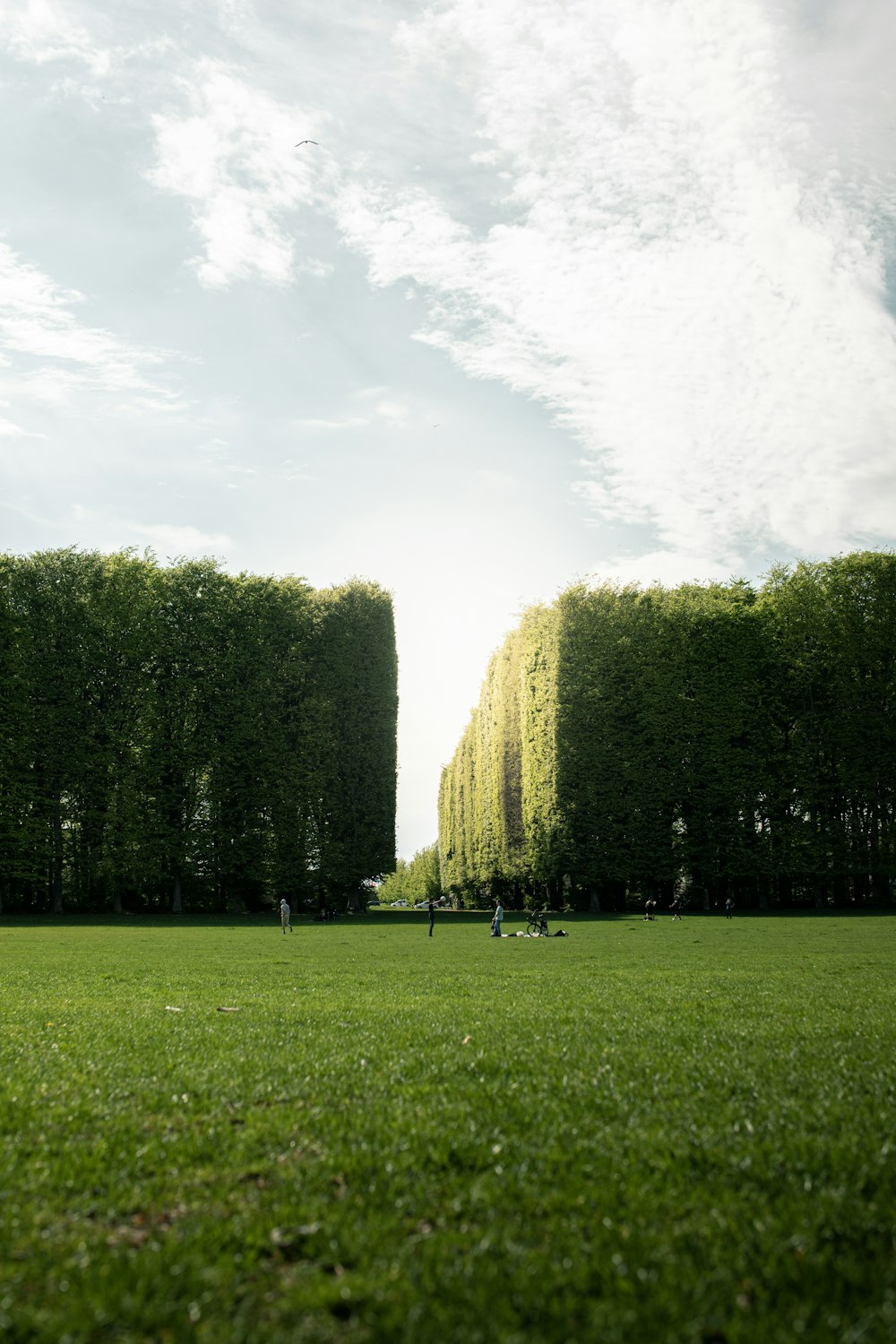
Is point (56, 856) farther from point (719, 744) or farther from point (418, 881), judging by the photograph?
point (418, 881)

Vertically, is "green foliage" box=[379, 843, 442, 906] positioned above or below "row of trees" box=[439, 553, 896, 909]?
below

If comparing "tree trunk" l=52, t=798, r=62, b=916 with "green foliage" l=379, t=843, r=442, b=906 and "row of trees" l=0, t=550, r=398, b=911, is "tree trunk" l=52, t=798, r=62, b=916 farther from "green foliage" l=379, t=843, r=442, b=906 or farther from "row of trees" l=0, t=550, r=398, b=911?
"green foliage" l=379, t=843, r=442, b=906

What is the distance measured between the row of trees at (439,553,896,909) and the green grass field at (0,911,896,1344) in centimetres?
4063

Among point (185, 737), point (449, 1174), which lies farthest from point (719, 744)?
point (449, 1174)

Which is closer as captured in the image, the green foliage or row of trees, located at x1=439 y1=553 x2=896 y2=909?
row of trees, located at x1=439 y1=553 x2=896 y2=909

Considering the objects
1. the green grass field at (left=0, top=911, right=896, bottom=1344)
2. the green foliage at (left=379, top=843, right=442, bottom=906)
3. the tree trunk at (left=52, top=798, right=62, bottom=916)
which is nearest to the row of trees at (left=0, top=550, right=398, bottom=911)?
the tree trunk at (left=52, top=798, right=62, bottom=916)

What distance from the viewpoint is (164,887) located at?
5275 centimetres

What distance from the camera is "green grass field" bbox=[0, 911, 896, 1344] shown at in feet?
12.6

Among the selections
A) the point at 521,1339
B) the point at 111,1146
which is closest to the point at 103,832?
the point at 111,1146

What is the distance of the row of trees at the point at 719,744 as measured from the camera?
52.5 m

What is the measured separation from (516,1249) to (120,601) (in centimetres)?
5055

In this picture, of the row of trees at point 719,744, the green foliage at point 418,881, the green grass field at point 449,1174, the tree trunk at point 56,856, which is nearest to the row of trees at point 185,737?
the tree trunk at point 56,856

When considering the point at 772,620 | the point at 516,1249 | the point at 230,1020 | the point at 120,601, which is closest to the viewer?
the point at 516,1249

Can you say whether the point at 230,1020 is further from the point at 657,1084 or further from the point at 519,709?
the point at 519,709
